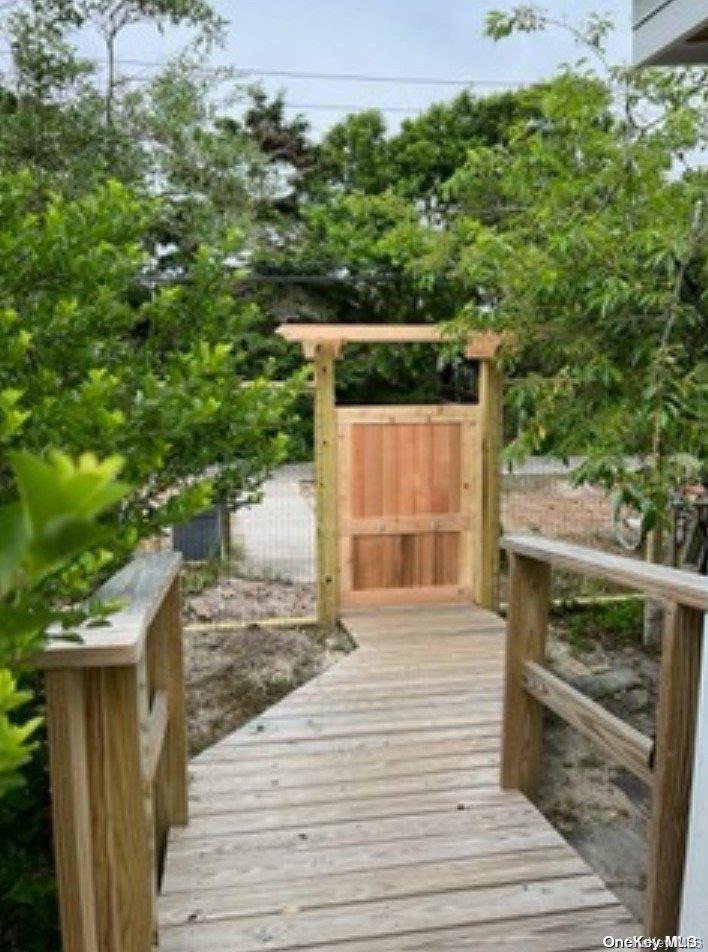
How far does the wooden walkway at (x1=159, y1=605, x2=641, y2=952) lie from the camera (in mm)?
2000

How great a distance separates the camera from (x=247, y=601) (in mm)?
5523

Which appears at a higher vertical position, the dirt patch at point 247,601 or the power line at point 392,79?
the power line at point 392,79

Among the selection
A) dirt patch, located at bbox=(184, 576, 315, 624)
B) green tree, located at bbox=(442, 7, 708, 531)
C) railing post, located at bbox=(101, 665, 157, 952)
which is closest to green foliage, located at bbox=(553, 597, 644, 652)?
green tree, located at bbox=(442, 7, 708, 531)

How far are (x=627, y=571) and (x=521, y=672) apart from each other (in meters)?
0.93

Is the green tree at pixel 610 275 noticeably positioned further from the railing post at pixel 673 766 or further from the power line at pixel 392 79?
the power line at pixel 392 79

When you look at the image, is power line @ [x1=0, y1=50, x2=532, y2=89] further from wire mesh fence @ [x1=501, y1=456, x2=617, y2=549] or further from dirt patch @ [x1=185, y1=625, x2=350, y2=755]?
dirt patch @ [x1=185, y1=625, x2=350, y2=755]

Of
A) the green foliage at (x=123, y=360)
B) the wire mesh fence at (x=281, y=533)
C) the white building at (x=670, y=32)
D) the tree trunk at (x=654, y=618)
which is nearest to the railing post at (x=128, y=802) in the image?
the green foliage at (x=123, y=360)

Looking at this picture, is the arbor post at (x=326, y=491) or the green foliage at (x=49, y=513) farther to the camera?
the arbor post at (x=326, y=491)

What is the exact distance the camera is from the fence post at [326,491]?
15.8 ft

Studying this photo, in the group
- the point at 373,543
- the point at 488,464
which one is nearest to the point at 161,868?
the point at 373,543

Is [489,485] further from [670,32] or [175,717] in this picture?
[670,32]

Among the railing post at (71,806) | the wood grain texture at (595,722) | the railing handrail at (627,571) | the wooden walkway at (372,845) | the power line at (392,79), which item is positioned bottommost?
the wooden walkway at (372,845)

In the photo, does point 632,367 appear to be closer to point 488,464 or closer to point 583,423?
point 583,423

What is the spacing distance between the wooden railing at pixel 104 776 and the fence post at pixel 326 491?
317 centimetres
